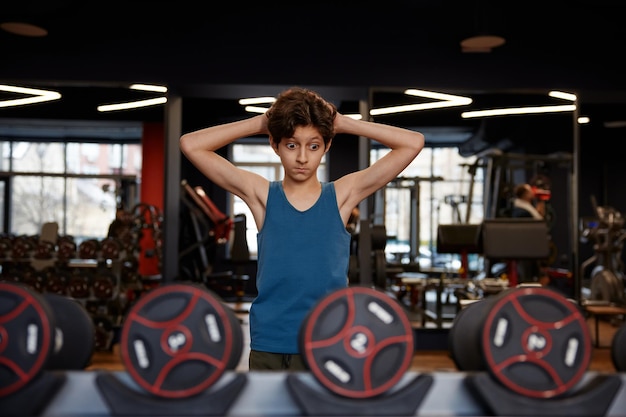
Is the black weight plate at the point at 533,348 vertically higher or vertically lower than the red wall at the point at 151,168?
lower

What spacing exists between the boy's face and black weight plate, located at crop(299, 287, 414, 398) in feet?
1.68

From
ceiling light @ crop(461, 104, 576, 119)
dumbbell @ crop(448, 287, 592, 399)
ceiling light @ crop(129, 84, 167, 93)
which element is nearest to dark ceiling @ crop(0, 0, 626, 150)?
ceiling light @ crop(129, 84, 167, 93)

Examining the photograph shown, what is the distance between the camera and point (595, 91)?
5145 millimetres

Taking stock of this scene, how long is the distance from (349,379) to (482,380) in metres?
0.17

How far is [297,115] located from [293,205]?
23 centimetres

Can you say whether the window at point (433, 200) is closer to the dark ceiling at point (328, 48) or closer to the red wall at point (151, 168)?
the red wall at point (151, 168)

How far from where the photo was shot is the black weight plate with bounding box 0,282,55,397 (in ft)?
2.43

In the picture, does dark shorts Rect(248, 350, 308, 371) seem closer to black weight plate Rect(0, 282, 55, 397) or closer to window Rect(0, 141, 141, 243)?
black weight plate Rect(0, 282, 55, 397)

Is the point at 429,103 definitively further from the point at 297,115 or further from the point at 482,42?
the point at 297,115

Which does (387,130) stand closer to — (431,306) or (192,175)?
(431,306)

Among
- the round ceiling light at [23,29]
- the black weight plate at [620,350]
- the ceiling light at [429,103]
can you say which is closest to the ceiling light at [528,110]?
the ceiling light at [429,103]

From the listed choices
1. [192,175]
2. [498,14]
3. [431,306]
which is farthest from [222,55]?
[192,175]

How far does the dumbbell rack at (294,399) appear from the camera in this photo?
73cm

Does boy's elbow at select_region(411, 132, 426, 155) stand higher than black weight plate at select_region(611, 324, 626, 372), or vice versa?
boy's elbow at select_region(411, 132, 426, 155)
